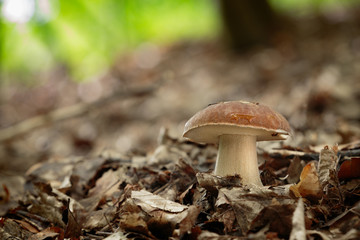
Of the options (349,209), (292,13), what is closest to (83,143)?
(349,209)

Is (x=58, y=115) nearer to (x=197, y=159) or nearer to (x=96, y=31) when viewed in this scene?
(x=197, y=159)

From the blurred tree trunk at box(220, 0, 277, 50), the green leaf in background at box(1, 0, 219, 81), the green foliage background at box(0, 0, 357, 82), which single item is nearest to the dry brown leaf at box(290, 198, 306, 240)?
the green leaf in background at box(1, 0, 219, 81)

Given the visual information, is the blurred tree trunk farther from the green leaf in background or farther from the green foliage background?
the green leaf in background

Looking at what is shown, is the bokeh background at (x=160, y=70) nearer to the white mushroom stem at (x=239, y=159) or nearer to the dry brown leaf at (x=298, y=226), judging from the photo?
the white mushroom stem at (x=239, y=159)

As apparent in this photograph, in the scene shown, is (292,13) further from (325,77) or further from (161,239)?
(161,239)

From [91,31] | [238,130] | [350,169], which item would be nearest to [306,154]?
[350,169]

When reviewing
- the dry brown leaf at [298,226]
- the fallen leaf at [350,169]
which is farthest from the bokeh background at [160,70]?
the dry brown leaf at [298,226]

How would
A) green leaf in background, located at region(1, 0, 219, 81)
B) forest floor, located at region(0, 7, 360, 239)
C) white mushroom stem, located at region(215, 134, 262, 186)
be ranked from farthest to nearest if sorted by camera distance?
green leaf in background, located at region(1, 0, 219, 81) < white mushroom stem, located at region(215, 134, 262, 186) < forest floor, located at region(0, 7, 360, 239)
